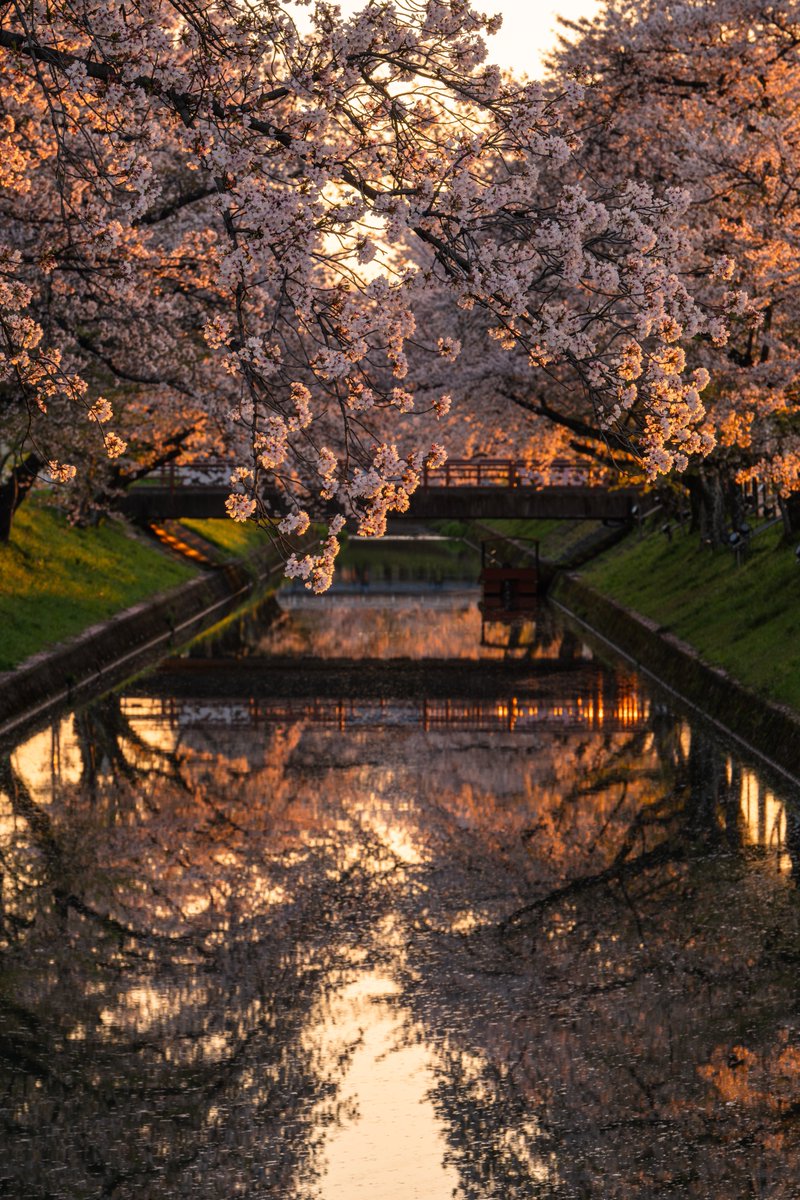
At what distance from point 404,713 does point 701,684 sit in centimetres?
479

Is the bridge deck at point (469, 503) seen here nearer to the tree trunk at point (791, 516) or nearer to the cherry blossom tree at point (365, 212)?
the tree trunk at point (791, 516)

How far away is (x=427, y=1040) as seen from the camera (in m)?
11.4

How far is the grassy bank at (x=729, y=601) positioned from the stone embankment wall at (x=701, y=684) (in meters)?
0.24

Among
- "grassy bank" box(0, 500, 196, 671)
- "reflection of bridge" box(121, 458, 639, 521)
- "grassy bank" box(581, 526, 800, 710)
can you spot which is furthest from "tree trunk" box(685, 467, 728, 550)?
"reflection of bridge" box(121, 458, 639, 521)

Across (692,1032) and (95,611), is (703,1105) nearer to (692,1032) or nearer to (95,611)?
(692,1032)

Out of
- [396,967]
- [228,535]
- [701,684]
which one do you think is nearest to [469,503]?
[228,535]

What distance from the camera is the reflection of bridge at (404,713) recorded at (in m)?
27.3

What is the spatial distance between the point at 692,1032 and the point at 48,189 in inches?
704

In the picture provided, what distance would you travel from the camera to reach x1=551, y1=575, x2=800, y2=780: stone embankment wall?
23109 mm

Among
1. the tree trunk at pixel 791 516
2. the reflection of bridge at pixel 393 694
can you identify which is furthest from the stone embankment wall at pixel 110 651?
the tree trunk at pixel 791 516

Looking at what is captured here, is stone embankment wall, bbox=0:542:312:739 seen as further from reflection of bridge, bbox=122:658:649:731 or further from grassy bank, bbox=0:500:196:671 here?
reflection of bridge, bbox=122:658:649:731

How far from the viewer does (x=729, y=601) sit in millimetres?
34688

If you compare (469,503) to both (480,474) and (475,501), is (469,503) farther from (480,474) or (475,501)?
(480,474)

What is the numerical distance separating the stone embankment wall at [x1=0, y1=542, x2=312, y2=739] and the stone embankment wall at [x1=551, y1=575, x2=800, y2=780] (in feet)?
32.2
